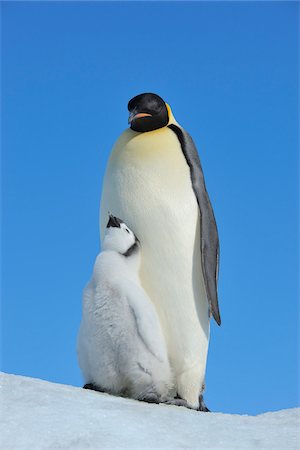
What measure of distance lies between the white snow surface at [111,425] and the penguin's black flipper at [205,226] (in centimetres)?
72

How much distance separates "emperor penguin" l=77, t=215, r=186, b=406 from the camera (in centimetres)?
401

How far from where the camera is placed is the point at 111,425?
10.7 ft

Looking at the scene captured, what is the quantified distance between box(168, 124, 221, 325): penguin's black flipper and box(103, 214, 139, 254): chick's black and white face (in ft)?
1.36

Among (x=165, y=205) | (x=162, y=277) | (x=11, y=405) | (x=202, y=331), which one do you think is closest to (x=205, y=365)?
(x=202, y=331)

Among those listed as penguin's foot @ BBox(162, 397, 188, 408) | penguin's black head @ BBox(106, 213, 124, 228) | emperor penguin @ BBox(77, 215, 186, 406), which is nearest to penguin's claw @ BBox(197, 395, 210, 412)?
penguin's foot @ BBox(162, 397, 188, 408)

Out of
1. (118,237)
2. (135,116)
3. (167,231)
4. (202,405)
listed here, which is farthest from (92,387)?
(135,116)

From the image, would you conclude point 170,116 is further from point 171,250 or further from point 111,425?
point 111,425

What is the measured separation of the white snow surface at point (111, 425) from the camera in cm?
310

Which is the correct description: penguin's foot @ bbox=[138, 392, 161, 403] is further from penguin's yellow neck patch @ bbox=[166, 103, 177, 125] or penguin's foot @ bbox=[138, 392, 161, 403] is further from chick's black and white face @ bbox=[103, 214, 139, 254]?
penguin's yellow neck patch @ bbox=[166, 103, 177, 125]

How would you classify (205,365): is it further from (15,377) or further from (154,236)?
(15,377)

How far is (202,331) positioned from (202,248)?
0.48 metres

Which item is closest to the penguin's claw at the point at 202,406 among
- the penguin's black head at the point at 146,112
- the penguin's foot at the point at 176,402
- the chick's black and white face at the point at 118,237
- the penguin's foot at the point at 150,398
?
the penguin's foot at the point at 176,402

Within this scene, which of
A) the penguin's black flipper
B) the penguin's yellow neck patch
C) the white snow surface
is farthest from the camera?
the penguin's yellow neck patch

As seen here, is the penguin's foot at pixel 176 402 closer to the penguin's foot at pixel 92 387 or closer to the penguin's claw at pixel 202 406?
the penguin's claw at pixel 202 406
